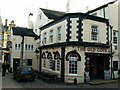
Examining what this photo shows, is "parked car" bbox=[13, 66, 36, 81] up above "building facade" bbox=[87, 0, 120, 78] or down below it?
below

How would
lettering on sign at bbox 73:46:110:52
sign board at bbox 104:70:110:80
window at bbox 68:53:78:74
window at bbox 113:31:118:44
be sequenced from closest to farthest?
lettering on sign at bbox 73:46:110:52
window at bbox 68:53:78:74
sign board at bbox 104:70:110:80
window at bbox 113:31:118:44

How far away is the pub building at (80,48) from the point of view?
562 inches

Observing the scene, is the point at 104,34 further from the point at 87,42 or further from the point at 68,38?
the point at 68,38

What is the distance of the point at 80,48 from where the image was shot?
14266 mm

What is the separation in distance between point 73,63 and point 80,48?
1.68 m

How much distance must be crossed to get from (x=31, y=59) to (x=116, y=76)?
14.4 m

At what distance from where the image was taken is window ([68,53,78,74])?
47.2 feet

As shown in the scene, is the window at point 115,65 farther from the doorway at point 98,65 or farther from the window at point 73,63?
the window at point 73,63

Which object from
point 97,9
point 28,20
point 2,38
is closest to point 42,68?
point 97,9

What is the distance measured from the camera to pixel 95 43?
15148 millimetres

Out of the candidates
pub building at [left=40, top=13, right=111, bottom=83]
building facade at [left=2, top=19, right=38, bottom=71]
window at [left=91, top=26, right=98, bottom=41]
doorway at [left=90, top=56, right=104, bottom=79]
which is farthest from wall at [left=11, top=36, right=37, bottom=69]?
window at [left=91, top=26, right=98, bottom=41]

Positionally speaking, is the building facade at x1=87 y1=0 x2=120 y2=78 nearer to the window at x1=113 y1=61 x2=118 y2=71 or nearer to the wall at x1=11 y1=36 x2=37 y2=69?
the window at x1=113 y1=61 x2=118 y2=71

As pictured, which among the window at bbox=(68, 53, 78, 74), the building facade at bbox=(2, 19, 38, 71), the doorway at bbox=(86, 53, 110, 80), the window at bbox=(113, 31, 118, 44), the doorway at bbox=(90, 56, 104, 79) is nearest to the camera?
the window at bbox=(68, 53, 78, 74)

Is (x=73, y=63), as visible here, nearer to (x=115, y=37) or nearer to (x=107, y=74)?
(x=107, y=74)
